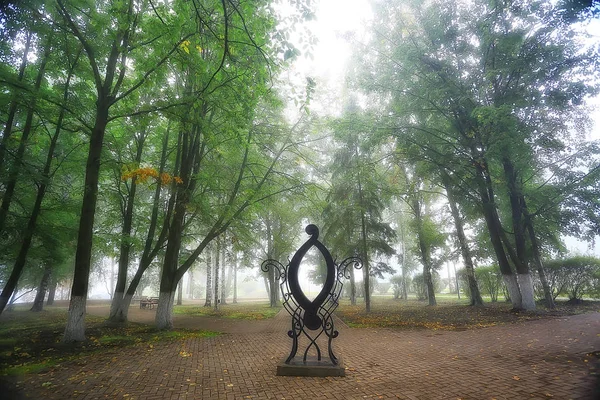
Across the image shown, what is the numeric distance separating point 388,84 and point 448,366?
12043 mm

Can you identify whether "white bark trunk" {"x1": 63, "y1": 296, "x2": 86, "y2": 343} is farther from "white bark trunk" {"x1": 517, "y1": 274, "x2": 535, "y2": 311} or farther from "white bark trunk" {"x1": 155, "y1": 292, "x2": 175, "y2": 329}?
"white bark trunk" {"x1": 517, "y1": 274, "x2": 535, "y2": 311}

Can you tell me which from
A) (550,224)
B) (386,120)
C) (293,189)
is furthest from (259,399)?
(550,224)

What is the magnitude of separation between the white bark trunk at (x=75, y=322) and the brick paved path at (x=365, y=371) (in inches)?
67.2

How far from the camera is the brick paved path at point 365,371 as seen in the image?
13.8ft

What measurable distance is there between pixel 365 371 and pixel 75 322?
8054 mm

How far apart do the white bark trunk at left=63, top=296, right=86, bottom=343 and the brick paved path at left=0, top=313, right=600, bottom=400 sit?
1706 millimetres

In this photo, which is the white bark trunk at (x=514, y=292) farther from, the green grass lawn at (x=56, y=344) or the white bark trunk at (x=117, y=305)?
the white bark trunk at (x=117, y=305)

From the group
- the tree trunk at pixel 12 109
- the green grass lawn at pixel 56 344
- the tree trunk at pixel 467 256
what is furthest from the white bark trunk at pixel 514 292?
the tree trunk at pixel 12 109

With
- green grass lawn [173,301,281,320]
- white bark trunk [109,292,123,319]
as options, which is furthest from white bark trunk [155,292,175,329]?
green grass lawn [173,301,281,320]

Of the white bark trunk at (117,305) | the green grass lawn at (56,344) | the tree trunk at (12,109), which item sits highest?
the tree trunk at (12,109)

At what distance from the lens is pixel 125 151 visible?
13.5 m

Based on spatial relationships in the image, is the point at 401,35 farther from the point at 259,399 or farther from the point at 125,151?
the point at 259,399

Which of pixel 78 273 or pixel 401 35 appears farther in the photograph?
pixel 401 35

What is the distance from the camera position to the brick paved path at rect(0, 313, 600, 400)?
420 cm
